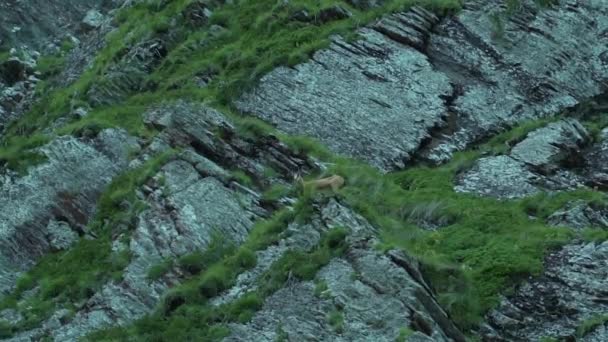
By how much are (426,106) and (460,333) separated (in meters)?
7.98

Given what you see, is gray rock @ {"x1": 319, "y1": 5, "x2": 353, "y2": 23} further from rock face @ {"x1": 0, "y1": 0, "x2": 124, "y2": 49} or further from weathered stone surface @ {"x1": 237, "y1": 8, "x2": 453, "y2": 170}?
rock face @ {"x1": 0, "y1": 0, "x2": 124, "y2": 49}

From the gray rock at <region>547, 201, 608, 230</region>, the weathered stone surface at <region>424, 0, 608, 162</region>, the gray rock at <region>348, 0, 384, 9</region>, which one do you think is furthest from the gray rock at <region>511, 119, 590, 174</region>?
the gray rock at <region>348, 0, 384, 9</region>

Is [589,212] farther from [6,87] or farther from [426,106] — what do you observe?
[6,87]

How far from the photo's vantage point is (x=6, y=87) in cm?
2916

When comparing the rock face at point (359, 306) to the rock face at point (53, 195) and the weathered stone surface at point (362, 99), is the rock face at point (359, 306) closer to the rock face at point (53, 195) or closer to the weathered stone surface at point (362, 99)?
the rock face at point (53, 195)

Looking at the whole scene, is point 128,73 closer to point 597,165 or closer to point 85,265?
point 85,265

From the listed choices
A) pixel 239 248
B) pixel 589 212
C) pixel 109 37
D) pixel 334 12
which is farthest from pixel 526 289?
pixel 109 37

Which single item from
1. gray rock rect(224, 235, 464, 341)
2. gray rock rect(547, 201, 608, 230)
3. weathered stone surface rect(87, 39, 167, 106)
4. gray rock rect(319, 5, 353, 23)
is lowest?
weathered stone surface rect(87, 39, 167, 106)

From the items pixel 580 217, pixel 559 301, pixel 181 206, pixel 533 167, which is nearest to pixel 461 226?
pixel 580 217

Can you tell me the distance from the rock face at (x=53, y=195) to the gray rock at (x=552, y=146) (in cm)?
752

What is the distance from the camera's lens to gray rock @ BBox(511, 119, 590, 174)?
22.7 meters

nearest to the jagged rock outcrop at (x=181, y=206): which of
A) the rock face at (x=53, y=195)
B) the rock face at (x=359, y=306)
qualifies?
the rock face at (x=53, y=195)

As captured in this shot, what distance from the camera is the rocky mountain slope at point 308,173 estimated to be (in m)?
18.3

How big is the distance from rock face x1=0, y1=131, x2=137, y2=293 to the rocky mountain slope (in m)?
0.04
